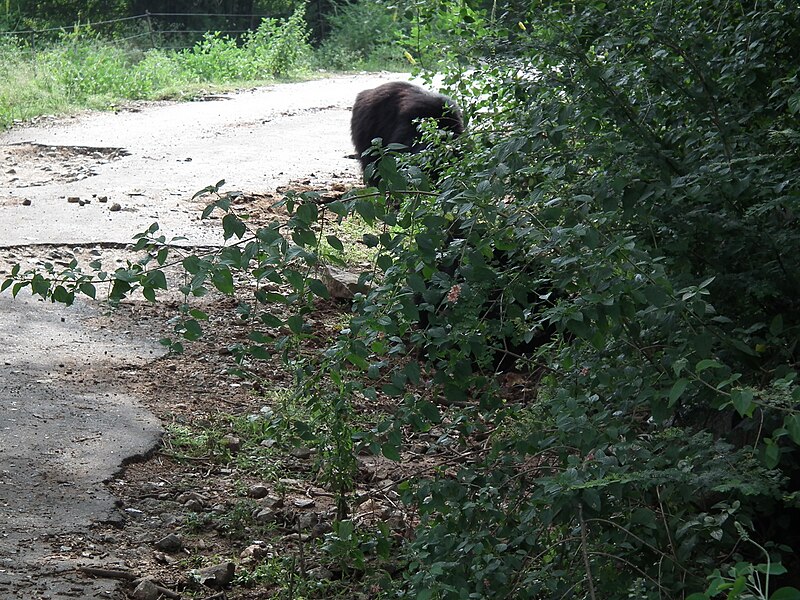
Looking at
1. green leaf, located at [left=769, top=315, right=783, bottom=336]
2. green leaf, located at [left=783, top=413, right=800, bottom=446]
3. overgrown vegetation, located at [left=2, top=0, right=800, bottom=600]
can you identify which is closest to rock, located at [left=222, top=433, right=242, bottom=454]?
overgrown vegetation, located at [left=2, top=0, right=800, bottom=600]

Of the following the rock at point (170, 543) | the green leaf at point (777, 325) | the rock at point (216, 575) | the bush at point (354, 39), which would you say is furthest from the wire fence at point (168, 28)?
the green leaf at point (777, 325)

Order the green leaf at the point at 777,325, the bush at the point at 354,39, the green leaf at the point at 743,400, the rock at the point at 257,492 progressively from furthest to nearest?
1. the bush at the point at 354,39
2. the rock at the point at 257,492
3. the green leaf at the point at 777,325
4. the green leaf at the point at 743,400

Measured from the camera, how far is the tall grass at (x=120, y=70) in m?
13.6

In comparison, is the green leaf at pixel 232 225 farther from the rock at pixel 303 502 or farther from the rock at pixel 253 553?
the rock at pixel 303 502

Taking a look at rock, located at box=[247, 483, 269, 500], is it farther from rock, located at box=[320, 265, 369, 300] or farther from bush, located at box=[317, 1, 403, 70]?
bush, located at box=[317, 1, 403, 70]

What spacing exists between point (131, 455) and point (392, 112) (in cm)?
520

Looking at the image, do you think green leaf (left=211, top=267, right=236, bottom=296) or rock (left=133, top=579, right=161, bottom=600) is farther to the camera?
rock (left=133, top=579, right=161, bottom=600)

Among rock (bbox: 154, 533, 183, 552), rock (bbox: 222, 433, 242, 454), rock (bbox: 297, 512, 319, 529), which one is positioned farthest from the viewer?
rock (bbox: 222, 433, 242, 454)

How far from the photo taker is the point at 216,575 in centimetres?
357

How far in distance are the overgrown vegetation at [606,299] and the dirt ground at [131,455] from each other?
529 millimetres

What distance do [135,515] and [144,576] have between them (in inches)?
18.2

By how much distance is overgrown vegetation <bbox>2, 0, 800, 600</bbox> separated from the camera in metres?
2.38

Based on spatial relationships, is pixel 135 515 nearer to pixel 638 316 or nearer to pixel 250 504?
pixel 250 504

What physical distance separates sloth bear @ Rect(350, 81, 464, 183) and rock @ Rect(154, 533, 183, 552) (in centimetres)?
473
